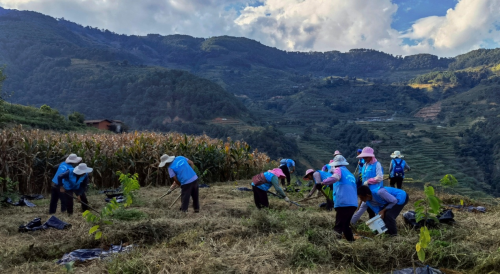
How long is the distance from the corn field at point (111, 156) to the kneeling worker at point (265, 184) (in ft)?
16.3

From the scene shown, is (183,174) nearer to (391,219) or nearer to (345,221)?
(345,221)

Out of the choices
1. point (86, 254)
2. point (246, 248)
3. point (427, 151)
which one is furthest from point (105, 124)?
point (427, 151)

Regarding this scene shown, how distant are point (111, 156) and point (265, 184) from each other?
6605 mm

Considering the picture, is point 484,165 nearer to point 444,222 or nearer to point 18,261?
point 444,222

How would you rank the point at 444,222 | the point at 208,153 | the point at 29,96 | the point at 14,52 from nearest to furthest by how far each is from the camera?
the point at 444,222, the point at 208,153, the point at 29,96, the point at 14,52

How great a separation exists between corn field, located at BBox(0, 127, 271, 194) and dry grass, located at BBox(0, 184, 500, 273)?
4121 mm

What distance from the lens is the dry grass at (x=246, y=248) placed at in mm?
3924

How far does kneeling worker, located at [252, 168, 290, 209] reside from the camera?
7043 mm

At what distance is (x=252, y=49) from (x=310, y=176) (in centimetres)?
16639

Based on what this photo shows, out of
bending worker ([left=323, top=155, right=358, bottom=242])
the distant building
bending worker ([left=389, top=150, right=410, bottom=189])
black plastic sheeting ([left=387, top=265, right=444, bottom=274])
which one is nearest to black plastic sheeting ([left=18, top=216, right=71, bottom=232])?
bending worker ([left=323, top=155, right=358, bottom=242])

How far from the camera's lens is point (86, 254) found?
4.57m

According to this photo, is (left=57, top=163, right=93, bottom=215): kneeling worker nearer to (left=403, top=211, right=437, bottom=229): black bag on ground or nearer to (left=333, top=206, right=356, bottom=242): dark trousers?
(left=333, top=206, right=356, bottom=242): dark trousers

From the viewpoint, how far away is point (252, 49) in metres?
168

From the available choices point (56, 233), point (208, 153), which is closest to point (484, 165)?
point (208, 153)
